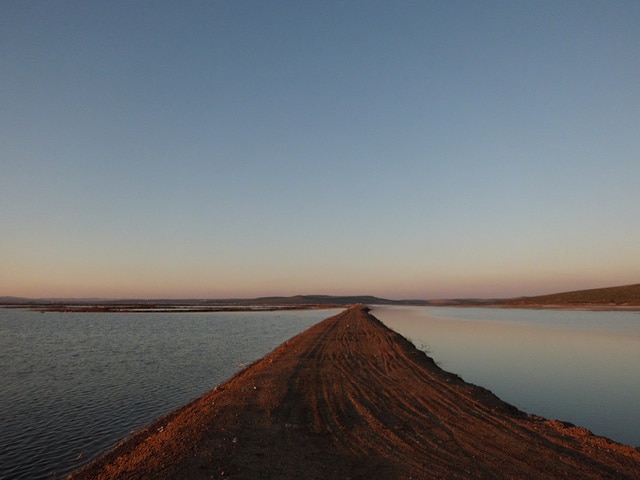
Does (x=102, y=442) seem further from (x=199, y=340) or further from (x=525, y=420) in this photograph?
(x=199, y=340)

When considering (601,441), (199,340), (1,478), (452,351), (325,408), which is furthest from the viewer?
(199,340)

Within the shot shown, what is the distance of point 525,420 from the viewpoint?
13.8 metres

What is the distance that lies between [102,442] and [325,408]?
8408 millimetres

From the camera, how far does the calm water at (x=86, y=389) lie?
42.0 ft

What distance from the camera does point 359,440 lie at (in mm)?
11570

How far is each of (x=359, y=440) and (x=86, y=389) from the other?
17.0m

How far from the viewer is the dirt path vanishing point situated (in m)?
9.62

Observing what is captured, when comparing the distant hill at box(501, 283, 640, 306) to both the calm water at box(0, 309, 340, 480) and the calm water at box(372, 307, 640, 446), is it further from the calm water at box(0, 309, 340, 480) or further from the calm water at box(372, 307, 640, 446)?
the calm water at box(0, 309, 340, 480)

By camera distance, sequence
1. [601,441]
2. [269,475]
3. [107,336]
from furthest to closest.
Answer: [107,336], [601,441], [269,475]

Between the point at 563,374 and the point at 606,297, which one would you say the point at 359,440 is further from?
the point at 606,297

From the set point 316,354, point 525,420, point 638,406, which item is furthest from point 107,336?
point 638,406

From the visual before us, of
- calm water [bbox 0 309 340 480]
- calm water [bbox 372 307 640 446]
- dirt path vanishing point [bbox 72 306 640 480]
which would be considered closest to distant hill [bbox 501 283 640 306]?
calm water [bbox 372 307 640 446]

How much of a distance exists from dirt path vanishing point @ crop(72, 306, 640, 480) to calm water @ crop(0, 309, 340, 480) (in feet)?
6.11

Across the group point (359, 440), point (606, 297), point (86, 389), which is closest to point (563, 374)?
point (359, 440)
